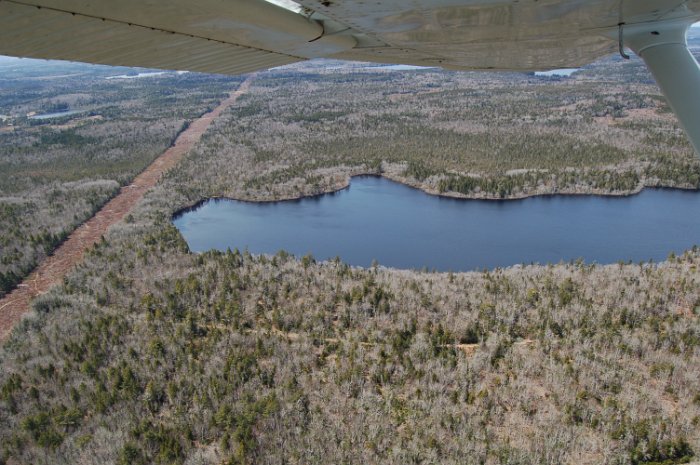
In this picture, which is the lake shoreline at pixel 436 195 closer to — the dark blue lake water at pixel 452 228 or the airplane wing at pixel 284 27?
the dark blue lake water at pixel 452 228

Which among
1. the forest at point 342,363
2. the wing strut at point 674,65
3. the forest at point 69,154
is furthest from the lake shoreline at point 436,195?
the wing strut at point 674,65

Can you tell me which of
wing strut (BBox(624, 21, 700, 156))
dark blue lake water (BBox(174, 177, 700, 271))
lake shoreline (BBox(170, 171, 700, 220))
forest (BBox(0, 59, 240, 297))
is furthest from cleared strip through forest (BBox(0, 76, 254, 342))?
wing strut (BBox(624, 21, 700, 156))

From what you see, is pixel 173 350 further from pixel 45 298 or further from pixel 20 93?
pixel 20 93

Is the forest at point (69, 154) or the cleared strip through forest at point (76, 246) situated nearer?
the cleared strip through forest at point (76, 246)

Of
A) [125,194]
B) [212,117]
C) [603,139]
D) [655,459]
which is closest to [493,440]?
[655,459]

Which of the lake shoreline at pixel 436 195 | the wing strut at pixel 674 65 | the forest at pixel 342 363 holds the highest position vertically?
the wing strut at pixel 674 65

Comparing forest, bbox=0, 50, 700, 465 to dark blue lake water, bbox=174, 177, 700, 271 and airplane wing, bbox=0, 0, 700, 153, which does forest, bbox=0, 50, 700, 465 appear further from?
airplane wing, bbox=0, 0, 700, 153

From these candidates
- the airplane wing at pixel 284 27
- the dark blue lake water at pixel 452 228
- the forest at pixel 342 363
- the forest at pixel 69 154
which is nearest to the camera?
the airplane wing at pixel 284 27
